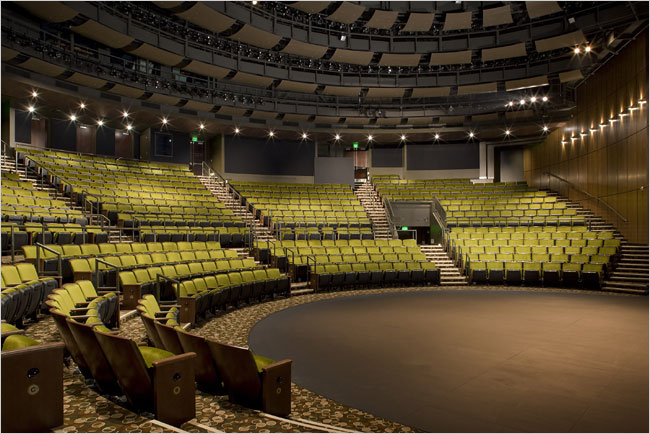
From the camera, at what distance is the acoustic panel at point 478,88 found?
1562cm

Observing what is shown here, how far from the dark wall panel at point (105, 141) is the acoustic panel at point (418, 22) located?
10846mm

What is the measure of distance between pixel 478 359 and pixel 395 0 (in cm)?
1294

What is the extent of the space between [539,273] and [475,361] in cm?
726

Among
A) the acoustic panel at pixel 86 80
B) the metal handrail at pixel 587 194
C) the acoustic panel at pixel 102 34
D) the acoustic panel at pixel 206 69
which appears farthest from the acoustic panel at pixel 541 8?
the acoustic panel at pixel 86 80

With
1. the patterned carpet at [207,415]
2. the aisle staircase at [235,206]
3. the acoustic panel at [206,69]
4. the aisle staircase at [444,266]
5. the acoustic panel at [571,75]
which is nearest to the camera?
the patterned carpet at [207,415]

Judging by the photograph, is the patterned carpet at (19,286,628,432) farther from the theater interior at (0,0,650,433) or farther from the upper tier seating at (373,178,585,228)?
the upper tier seating at (373,178,585,228)

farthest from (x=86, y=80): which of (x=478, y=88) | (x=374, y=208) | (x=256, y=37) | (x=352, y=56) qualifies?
(x=478, y=88)

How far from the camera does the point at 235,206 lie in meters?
14.8

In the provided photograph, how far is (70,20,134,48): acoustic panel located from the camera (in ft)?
37.0

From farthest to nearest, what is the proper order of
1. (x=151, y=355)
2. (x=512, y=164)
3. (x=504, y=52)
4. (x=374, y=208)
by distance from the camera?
(x=512, y=164) → (x=374, y=208) → (x=504, y=52) → (x=151, y=355)

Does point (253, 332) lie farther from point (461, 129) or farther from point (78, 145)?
point (461, 129)

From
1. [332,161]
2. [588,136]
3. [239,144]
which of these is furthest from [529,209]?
[239,144]

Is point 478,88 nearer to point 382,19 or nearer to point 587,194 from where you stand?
point 382,19

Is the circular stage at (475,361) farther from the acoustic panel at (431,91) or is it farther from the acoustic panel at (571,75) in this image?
the acoustic panel at (431,91)
